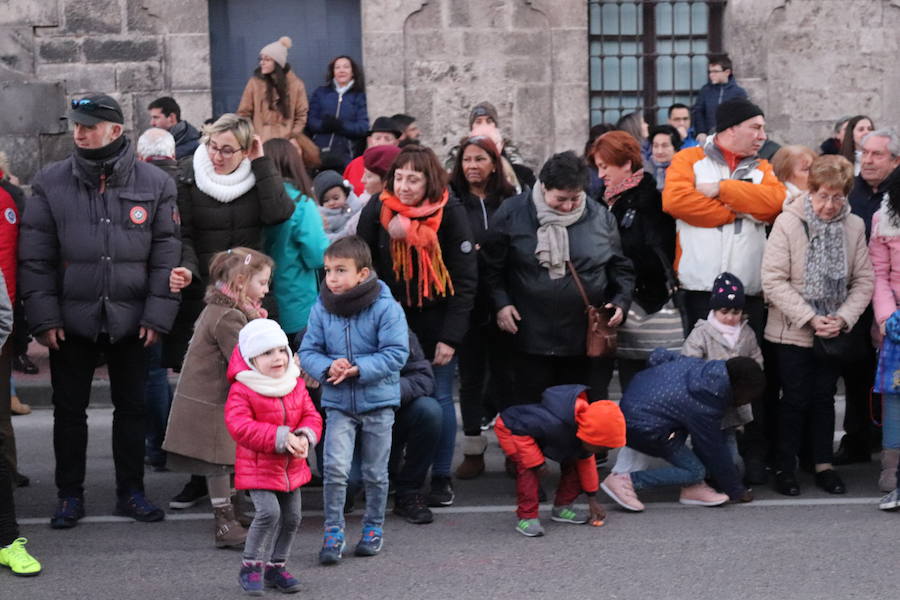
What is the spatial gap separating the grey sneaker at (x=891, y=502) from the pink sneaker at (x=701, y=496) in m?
0.74

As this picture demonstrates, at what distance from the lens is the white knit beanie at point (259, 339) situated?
229 inches

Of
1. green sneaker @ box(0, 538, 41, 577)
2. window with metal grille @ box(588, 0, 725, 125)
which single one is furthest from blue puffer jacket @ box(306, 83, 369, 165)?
green sneaker @ box(0, 538, 41, 577)

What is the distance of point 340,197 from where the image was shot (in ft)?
28.5

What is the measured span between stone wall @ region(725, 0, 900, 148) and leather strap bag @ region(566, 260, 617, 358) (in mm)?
6677

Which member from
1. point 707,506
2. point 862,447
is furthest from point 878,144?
point 707,506

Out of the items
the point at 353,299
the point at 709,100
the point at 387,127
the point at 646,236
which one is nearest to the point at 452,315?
the point at 353,299

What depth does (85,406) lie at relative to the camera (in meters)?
7.02

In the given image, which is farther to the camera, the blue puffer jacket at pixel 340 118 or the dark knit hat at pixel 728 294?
the blue puffer jacket at pixel 340 118

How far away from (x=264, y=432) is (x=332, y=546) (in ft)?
2.64

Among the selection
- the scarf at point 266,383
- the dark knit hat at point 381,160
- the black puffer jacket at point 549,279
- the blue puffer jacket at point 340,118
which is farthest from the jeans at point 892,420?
the blue puffer jacket at point 340,118

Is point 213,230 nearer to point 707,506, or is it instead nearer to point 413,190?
point 413,190

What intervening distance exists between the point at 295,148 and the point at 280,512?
2.51 meters

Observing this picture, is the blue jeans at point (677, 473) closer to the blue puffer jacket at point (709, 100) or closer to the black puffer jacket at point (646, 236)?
the black puffer jacket at point (646, 236)

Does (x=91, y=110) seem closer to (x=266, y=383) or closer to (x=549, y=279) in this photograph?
(x=266, y=383)
